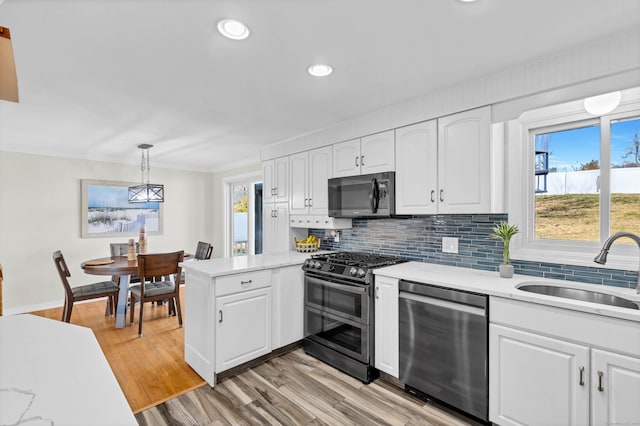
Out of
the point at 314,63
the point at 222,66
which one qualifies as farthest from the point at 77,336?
the point at 314,63

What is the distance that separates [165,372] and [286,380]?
1057 mm

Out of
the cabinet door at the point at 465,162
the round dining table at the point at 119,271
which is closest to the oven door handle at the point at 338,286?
the cabinet door at the point at 465,162

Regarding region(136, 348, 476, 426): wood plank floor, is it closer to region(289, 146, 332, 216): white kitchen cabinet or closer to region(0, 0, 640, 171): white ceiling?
region(289, 146, 332, 216): white kitchen cabinet

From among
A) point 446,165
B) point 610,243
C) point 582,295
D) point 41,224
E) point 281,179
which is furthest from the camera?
point 41,224

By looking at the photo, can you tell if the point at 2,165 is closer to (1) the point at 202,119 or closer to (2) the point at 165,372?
(1) the point at 202,119

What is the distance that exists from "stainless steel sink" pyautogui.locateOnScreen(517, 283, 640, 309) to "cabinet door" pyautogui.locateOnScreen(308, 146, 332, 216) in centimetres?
194

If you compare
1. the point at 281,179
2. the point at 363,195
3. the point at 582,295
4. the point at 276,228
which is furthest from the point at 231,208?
the point at 582,295

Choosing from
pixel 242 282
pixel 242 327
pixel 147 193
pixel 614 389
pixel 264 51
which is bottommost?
pixel 242 327

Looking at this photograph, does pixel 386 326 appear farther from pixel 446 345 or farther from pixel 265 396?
pixel 265 396

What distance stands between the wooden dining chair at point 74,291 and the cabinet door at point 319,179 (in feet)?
8.80

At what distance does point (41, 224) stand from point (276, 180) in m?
3.37

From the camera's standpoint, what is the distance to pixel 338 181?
10.4 feet

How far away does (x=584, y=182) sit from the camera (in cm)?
210

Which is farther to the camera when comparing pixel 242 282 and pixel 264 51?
pixel 242 282
